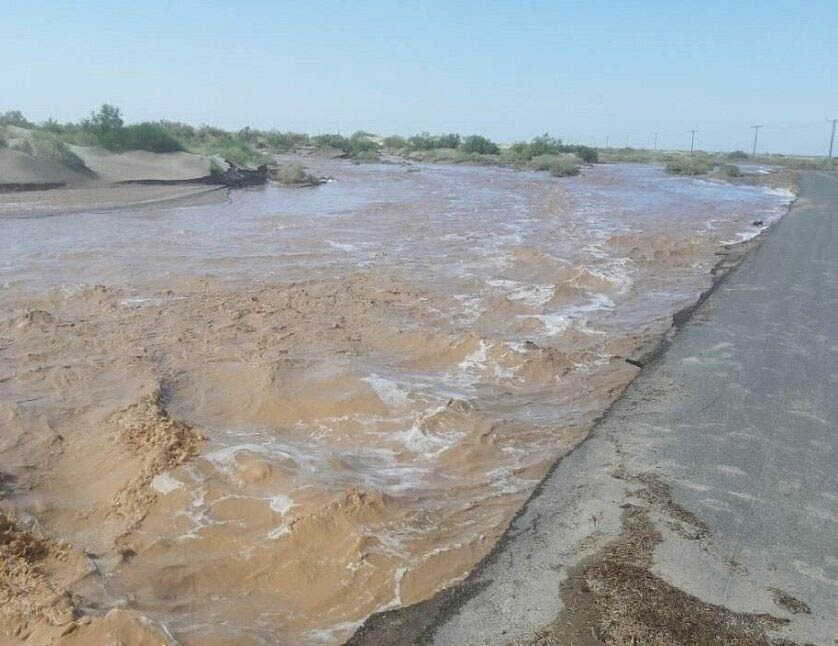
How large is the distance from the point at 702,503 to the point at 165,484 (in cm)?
424

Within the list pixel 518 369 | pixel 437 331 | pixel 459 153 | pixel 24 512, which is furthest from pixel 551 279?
pixel 459 153

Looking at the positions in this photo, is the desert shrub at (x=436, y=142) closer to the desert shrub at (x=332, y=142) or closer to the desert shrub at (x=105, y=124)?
the desert shrub at (x=332, y=142)

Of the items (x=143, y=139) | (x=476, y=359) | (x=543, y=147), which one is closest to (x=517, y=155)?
A: (x=543, y=147)

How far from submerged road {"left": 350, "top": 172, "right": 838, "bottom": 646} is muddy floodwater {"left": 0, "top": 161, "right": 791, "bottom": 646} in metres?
0.36

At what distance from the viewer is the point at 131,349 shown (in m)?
9.12

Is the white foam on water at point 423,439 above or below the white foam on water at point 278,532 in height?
below

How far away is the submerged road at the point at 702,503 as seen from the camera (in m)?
4.38

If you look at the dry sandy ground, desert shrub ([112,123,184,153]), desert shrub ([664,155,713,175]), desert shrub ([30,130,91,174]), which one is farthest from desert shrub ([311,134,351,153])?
desert shrub ([30,130,91,174])

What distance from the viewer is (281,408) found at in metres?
7.57

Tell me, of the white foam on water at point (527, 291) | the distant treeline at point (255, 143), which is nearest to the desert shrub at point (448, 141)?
the distant treeline at point (255, 143)

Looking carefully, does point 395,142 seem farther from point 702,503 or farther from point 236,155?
point 702,503

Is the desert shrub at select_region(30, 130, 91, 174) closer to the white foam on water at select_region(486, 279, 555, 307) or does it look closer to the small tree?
the small tree

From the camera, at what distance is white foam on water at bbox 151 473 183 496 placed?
5.78m

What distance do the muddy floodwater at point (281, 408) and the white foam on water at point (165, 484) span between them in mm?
23
